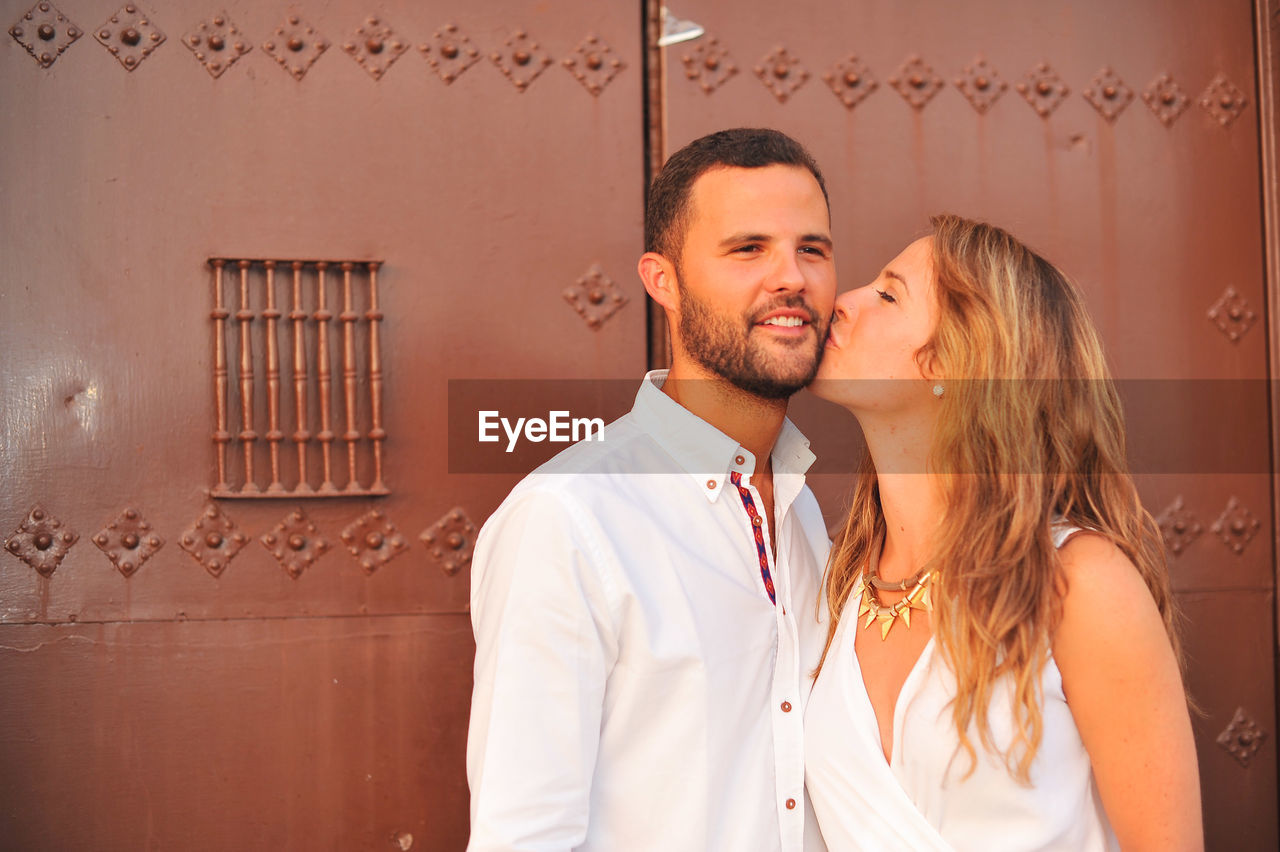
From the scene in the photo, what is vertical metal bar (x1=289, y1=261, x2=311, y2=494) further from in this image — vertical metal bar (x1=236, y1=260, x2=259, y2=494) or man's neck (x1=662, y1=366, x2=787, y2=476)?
man's neck (x1=662, y1=366, x2=787, y2=476)

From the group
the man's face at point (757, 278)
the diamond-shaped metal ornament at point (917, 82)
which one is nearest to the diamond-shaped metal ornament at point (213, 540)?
the man's face at point (757, 278)

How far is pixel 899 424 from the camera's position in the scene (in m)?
1.95

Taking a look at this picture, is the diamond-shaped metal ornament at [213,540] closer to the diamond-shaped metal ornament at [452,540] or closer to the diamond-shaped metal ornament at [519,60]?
the diamond-shaped metal ornament at [452,540]

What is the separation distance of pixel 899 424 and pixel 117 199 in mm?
1614

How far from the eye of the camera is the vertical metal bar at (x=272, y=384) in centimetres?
222

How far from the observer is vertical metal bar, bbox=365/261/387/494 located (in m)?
2.27

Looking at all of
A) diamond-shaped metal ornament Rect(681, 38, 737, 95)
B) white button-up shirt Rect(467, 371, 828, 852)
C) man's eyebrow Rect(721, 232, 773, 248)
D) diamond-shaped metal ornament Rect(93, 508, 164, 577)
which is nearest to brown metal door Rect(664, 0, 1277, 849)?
diamond-shaped metal ornament Rect(681, 38, 737, 95)

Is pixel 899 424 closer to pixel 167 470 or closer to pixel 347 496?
pixel 347 496

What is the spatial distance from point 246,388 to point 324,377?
0.15 metres

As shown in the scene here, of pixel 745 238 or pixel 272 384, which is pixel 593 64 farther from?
pixel 272 384

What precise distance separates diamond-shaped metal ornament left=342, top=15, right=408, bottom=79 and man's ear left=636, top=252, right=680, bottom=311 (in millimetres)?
749

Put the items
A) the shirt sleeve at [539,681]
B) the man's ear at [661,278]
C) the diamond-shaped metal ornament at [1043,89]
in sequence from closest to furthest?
the shirt sleeve at [539,681], the man's ear at [661,278], the diamond-shaped metal ornament at [1043,89]

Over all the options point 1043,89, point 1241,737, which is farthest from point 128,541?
point 1241,737

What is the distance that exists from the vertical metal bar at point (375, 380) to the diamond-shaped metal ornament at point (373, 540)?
0.07 meters
